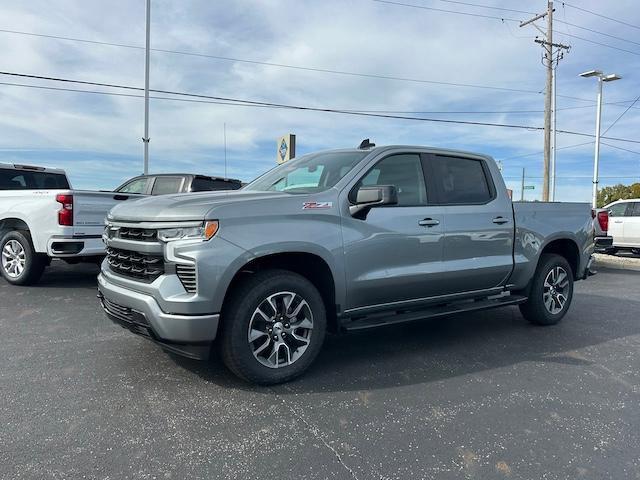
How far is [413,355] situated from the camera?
4508mm

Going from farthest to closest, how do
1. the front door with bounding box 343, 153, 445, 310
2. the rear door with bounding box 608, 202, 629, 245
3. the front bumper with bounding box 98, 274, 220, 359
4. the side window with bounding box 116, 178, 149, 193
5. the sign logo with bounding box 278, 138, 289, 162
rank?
the rear door with bounding box 608, 202, 629, 245, the sign logo with bounding box 278, 138, 289, 162, the side window with bounding box 116, 178, 149, 193, the front door with bounding box 343, 153, 445, 310, the front bumper with bounding box 98, 274, 220, 359

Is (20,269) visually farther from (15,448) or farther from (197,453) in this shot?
A: (197,453)

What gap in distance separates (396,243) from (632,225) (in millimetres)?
13076

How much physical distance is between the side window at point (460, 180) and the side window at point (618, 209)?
11.8 meters

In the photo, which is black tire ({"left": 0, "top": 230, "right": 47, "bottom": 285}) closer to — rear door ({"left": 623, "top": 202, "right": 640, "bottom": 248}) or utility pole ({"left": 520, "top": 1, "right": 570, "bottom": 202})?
rear door ({"left": 623, "top": 202, "right": 640, "bottom": 248})

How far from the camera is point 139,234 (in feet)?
12.0

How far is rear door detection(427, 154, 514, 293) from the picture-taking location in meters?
4.68

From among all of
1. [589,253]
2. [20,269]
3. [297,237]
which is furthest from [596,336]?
[20,269]

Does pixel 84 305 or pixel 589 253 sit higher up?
pixel 589 253

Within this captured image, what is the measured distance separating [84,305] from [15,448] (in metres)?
3.77

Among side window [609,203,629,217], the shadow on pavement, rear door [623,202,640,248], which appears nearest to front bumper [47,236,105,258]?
the shadow on pavement

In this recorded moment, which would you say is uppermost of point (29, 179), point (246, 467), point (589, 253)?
point (29, 179)

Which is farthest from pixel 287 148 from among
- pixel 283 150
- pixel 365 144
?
pixel 365 144

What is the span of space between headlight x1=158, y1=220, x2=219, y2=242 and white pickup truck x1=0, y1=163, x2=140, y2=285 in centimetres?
396
